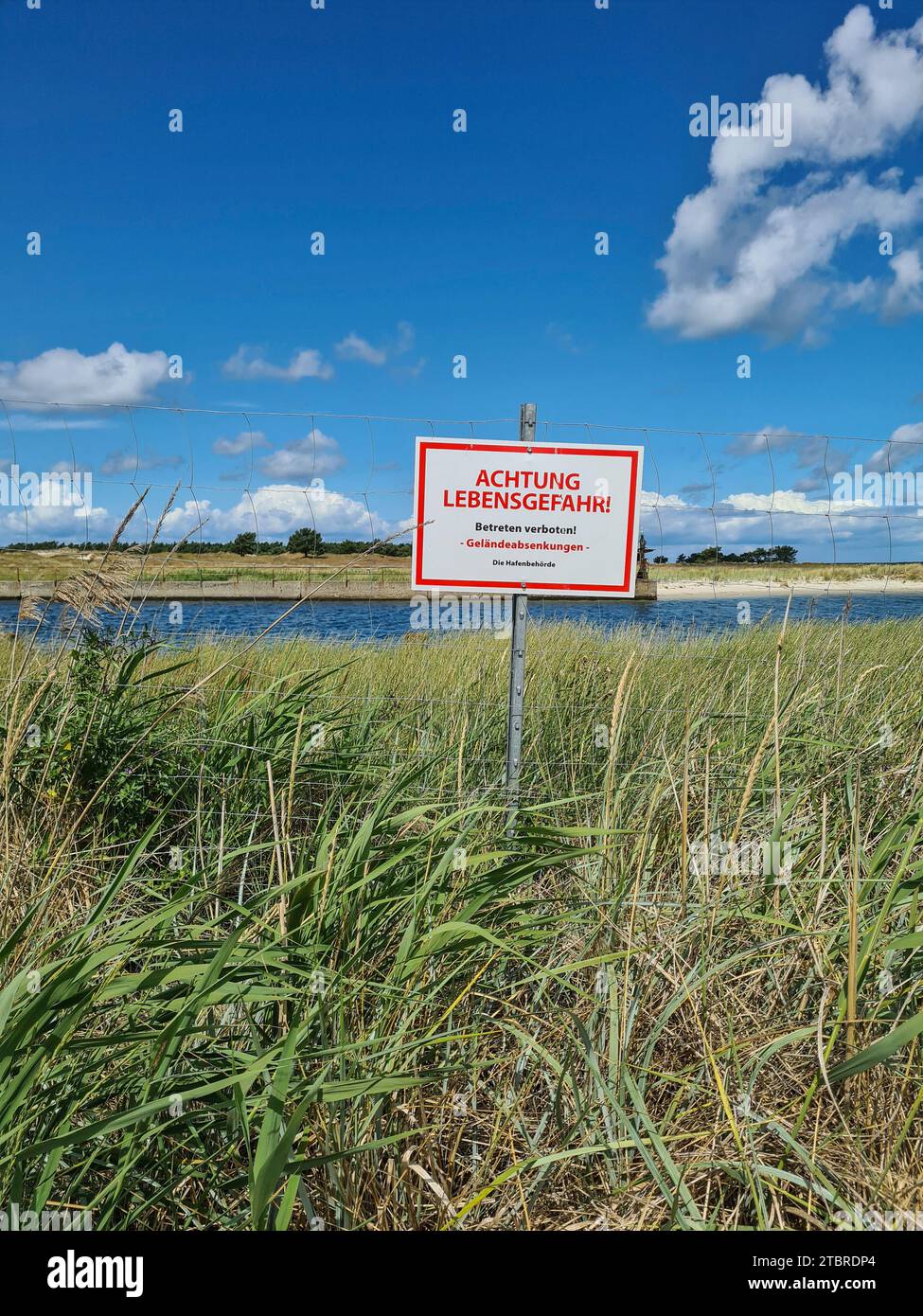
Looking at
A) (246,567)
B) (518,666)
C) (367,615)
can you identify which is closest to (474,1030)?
(518,666)

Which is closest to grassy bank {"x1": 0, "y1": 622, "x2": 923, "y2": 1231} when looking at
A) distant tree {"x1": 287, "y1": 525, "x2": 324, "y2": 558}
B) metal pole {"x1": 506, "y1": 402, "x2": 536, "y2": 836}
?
metal pole {"x1": 506, "y1": 402, "x2": 536, "y2": 836}

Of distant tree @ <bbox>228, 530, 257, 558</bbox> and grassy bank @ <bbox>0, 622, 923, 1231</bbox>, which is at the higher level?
distant tree @ <bbox>228, 530, 257, 558</bbox>

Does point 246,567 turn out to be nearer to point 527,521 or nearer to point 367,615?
point 527,521

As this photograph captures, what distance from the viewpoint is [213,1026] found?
1.99 meters

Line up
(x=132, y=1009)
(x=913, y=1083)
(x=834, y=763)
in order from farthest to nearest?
(x=834, y=763) < (x=913, y=1083) < (x=132, y=1009)

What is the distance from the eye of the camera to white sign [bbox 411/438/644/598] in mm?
3594

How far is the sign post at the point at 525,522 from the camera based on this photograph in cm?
359

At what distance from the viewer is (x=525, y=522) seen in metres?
3.64

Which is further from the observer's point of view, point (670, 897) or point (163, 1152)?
point (670, 897)

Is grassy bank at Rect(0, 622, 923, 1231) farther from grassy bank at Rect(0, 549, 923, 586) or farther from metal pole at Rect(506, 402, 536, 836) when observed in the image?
grassy bank at Rect(0, 549, 923, 586)

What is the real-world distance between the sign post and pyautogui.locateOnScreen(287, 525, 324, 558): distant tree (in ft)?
6.52
